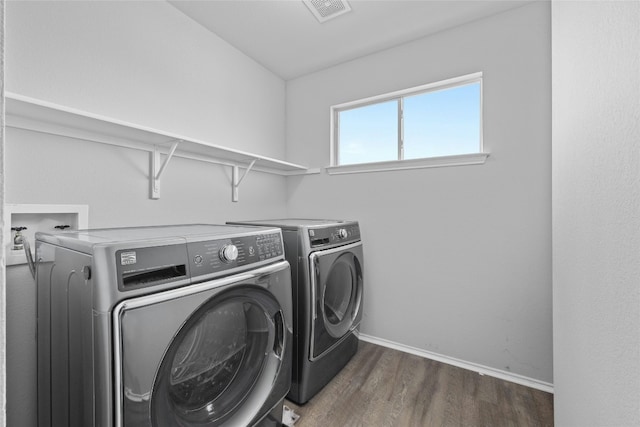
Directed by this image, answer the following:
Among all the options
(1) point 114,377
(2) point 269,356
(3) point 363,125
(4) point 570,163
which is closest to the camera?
(1) point 114,377

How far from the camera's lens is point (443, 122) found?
2154mm

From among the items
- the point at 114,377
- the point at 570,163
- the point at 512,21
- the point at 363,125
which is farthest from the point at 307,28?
the point at 114,377

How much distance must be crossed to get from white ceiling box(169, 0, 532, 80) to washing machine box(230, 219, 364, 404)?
1447 millimetres

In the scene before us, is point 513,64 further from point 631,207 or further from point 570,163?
point 631,207

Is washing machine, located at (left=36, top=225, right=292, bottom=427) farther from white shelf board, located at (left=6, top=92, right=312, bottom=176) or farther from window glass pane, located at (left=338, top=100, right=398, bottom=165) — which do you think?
window glass pane, located at (left=338, top=100, right=398, bottom=165)

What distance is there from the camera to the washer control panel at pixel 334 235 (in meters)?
1.58

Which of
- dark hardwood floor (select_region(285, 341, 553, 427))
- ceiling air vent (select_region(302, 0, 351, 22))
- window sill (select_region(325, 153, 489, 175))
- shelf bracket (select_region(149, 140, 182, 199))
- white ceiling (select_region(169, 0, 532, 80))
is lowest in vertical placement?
dark hardwood floor (select_region(285, 341, 553, 427))

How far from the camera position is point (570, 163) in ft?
3.00

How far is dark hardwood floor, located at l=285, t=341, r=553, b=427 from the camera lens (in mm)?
1464

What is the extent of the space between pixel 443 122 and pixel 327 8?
118cm

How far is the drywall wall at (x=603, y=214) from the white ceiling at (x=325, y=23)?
116 centimetres

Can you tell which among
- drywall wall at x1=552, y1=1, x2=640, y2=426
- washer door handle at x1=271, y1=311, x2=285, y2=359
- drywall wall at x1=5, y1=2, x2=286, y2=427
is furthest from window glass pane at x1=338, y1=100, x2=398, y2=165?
washer door handle at x1=271, y1=311, x2=285, y2=359

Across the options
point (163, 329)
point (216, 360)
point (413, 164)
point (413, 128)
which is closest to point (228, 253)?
point (163, 329)

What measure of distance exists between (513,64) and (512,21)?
0.29 meters
